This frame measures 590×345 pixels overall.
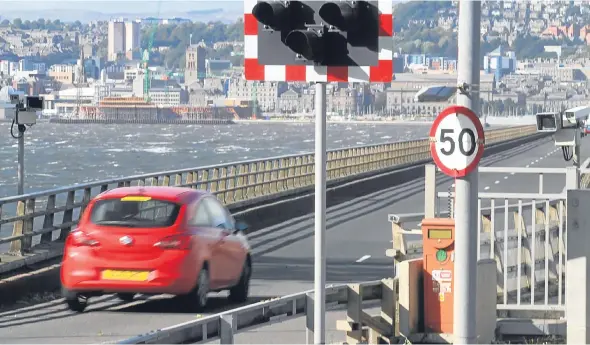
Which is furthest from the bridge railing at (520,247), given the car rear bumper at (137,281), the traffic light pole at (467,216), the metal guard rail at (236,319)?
the car rear bumper at (137,281)

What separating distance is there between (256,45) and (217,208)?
8.71 m

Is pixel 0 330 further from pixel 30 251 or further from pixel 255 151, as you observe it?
pixel 255 151

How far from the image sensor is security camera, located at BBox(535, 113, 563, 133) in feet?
62.9

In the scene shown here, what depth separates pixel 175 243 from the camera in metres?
17.0

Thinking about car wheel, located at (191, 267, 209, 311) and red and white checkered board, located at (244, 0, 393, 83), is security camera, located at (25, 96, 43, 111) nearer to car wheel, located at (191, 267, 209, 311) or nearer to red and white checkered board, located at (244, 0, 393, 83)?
car wheel, located at (191, 267, 209, 311)

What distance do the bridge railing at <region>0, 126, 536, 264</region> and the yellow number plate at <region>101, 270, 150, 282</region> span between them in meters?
2.30

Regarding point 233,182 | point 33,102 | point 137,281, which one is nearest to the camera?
point 137,281

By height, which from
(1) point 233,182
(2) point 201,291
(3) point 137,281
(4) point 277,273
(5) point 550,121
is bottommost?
(4) point 277,273

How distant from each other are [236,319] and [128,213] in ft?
26.5

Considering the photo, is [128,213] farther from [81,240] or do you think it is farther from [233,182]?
[233,182]

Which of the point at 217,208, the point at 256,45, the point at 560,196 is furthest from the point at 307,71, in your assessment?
the point at 217,208

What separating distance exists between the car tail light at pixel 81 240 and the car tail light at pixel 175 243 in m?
0.72

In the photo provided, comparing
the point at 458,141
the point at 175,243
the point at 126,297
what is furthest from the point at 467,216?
the point at 126,297

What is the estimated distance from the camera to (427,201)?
1364 cm
